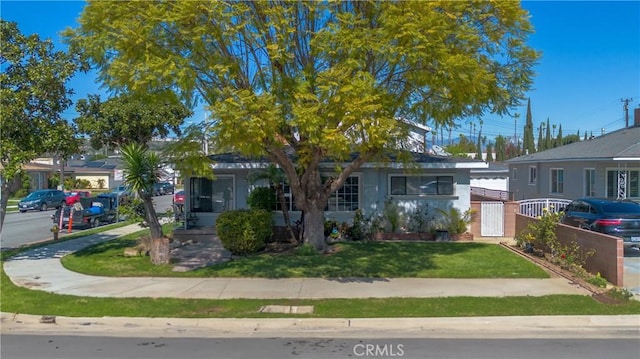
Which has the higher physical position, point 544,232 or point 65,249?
point 544,232

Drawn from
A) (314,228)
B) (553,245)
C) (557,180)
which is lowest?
(553,245)

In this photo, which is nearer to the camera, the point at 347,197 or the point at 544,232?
the point at 544,232

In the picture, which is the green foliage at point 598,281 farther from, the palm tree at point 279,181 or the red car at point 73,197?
the red car at point 73,197

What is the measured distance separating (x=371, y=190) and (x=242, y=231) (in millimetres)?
5812

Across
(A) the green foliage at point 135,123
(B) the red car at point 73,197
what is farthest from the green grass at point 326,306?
(B) the red car at point 73,197

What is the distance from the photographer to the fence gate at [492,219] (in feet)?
62.7

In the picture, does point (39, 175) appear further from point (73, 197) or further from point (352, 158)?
point (352, 158)

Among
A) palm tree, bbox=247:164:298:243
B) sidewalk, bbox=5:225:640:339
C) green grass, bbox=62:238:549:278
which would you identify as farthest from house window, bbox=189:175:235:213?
sidewalk, bbox=5:225:640:339

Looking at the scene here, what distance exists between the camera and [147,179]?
13531 millimetres

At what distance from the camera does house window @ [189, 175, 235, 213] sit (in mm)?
19078

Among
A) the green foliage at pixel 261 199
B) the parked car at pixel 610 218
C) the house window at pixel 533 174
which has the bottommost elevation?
the parked car at pixel 610 218

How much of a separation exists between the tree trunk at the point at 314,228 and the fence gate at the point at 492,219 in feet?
22.8

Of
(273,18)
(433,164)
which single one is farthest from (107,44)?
(433,164)

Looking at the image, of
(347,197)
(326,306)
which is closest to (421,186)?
(347,197)
